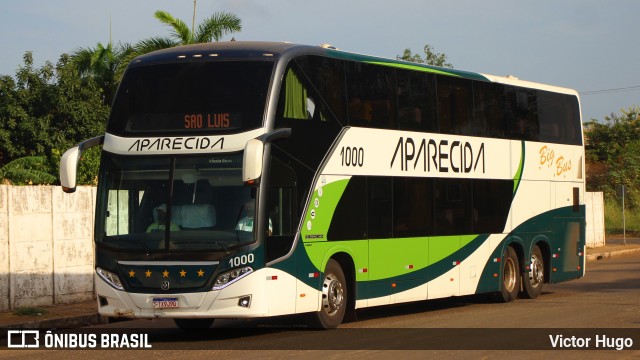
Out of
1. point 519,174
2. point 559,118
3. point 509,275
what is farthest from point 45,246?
point 559,118

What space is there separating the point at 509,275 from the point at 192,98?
29.7 feet

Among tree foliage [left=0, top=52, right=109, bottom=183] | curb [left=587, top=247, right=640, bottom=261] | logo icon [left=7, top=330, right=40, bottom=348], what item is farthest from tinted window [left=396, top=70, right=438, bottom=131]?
tree foliage [left=0, top=52, right=109, bottom=183]

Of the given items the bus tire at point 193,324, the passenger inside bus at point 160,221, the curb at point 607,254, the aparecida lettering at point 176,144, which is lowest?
the curb at point 607,254

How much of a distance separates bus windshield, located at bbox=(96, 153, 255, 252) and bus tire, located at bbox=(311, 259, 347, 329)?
2.13m

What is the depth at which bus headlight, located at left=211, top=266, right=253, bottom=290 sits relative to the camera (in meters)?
14.2

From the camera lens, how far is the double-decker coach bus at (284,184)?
564 inches

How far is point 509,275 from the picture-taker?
70.5ft

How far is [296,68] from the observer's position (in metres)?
15.4

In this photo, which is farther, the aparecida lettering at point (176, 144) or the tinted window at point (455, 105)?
the tinted window at point (455, 105)

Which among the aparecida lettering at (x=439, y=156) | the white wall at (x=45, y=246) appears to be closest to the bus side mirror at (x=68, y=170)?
the white wall at (x=45, y=246)

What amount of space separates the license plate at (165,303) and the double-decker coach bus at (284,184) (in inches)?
0.7

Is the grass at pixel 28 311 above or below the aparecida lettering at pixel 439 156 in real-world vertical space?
below

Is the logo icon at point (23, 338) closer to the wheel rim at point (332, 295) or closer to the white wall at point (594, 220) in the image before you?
the wheel rim at point (332, 295)

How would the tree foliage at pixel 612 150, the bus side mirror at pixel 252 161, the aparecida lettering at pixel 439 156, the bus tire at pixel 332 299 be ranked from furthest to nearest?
1. the tree foliage at pixel 612 150
2. the aparecida lettering at pixel 439 156
3. the bus tire at pixel 332 299
4. the bus side mirror at pixel 252 161
